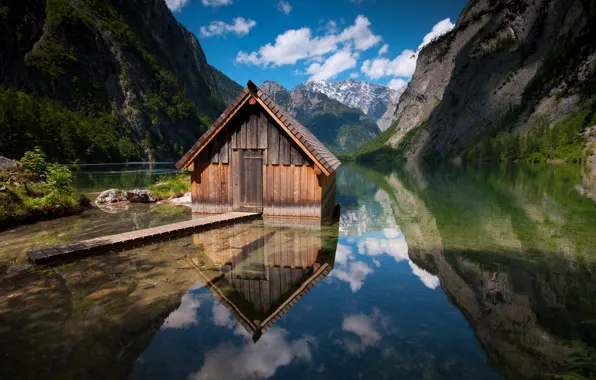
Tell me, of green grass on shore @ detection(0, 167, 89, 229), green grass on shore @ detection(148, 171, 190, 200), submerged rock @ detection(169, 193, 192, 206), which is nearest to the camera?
green grass on shore @ detection(0, 167, 89, 229)

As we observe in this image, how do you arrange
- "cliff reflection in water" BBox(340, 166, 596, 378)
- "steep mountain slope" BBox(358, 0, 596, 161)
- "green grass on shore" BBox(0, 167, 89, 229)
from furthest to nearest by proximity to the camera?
"steep mountain slope" BBox(358, 0, 596, 161)
"green grass on shore" BBox(0, 167, 89, 229)
"cliff reflection in water" BBox(340, 166, 596, 378)

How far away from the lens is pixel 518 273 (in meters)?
8.66

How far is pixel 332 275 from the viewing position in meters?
8.83

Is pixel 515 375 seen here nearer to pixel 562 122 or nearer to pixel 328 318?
pixel 328 318

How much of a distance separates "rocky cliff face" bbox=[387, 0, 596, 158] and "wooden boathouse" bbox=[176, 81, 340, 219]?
78.4 meters

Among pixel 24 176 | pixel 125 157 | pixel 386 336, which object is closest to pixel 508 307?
pixel 386 336

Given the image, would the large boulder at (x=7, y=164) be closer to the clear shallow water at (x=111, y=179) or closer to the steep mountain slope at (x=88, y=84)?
the clear shallow water at (x=111, y=179)

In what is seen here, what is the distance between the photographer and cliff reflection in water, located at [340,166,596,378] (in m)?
5.35

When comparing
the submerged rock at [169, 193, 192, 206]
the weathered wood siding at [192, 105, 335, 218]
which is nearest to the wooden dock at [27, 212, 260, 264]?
the weathered wood siding at [192, 105, 335, 218]

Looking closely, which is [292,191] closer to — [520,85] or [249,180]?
[249,180]

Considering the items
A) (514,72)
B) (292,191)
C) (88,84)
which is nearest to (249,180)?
(292,191)

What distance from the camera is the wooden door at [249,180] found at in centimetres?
1511

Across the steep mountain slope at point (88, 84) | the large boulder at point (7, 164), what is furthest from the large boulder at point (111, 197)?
the steep mountain slope at point (88, 84)

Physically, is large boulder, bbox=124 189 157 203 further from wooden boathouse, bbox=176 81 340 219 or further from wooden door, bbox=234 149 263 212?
wooden door, bbox=234 149 263 212
